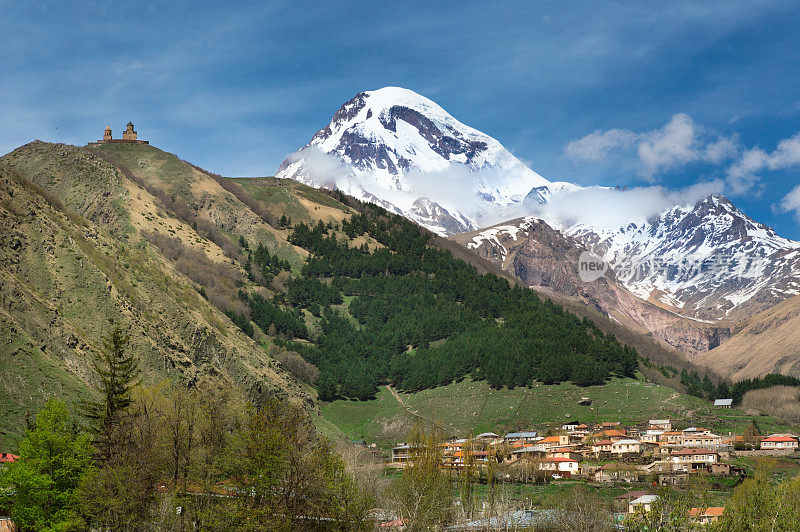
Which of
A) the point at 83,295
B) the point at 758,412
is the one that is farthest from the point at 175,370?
the point at 758,412

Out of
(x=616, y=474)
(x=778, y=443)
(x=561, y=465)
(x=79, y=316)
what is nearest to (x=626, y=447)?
(x=561, y=465)

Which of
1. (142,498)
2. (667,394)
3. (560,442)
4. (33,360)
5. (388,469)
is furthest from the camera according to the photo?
(667,394)

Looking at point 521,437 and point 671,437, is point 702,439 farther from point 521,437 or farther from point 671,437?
point 521,437

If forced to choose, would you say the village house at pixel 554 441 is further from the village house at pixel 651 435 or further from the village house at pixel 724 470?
the village house at pixel 724 470

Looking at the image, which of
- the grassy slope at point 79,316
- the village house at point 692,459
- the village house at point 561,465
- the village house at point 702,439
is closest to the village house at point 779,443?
the village house at point 702,439

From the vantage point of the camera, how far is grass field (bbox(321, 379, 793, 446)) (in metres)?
170

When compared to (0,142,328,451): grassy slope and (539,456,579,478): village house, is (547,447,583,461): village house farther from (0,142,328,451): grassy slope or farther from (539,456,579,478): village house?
(0,142,328,451): grassy slope

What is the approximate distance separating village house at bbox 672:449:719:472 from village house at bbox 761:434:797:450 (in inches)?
741

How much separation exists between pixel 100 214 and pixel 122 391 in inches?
4790

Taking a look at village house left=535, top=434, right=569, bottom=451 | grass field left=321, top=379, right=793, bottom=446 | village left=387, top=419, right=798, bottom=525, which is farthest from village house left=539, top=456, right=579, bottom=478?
grass field left=321, top=379, right=793, bottom=446

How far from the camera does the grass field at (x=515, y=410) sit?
6708 inches

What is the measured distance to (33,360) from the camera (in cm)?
8219

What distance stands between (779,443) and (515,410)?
168ft

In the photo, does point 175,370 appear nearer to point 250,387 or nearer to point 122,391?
point 250,387
